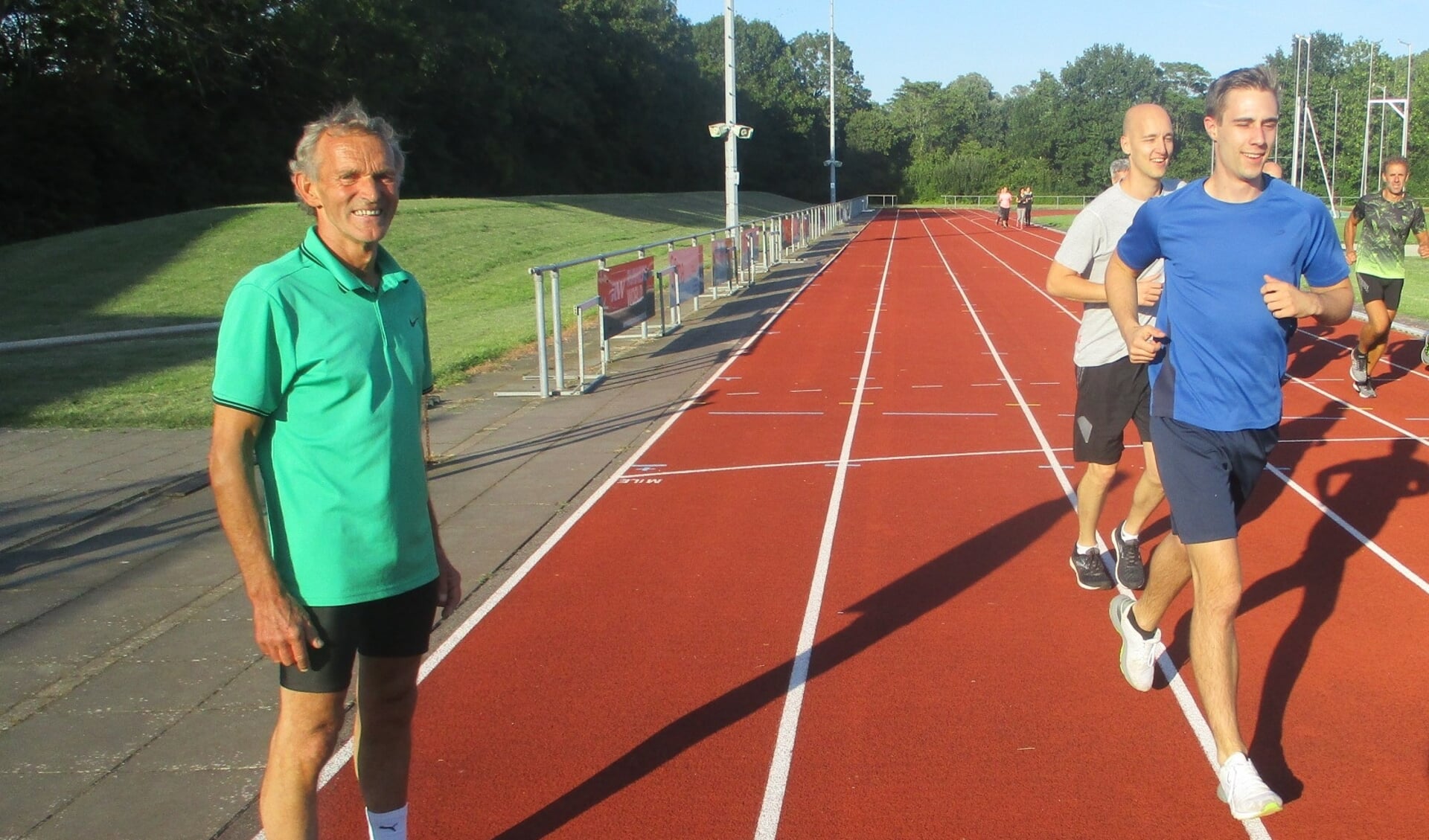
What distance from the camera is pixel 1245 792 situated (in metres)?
3.64

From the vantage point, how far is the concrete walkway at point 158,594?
418 cm

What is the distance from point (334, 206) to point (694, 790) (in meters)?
2.21

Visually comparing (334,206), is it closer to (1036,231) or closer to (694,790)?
(694,790)

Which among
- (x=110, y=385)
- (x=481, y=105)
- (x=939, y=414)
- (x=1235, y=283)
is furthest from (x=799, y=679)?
(x=481, y=105)

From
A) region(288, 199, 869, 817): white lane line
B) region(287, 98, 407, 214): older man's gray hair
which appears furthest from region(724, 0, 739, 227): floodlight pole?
region(287, 98, 407, 214): older man's gray hair

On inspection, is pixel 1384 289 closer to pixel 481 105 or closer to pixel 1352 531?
pixel 1352 531

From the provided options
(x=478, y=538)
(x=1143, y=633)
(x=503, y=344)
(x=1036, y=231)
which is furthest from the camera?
(x=1036, y=231)

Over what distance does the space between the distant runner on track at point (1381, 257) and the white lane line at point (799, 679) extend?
485cm

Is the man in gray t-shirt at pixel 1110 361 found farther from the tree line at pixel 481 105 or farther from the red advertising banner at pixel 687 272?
the red advertising banner at pixel 687 272

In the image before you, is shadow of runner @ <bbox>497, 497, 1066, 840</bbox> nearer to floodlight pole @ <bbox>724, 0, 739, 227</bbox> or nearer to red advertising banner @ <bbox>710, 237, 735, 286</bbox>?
red advertising banner @ <bbox>710, 237, 735, 286</bbox>

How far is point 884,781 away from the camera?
4.14 m

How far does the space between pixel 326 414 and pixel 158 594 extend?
4.00 meters

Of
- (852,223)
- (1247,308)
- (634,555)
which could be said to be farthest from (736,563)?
(852,223)

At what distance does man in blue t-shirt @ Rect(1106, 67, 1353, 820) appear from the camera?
3.82 meters
